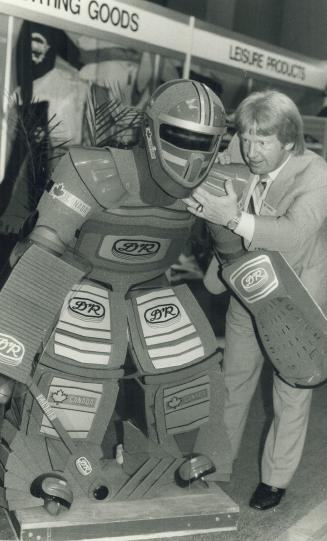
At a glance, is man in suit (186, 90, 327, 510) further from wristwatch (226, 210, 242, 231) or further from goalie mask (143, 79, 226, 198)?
goalie mask (143, 79, 226, 198)

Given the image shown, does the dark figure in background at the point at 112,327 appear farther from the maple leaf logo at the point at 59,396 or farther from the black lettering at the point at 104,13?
the black lettering at the point at 104,13

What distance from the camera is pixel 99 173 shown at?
2.47 m

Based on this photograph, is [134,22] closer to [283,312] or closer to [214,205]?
[214,205]

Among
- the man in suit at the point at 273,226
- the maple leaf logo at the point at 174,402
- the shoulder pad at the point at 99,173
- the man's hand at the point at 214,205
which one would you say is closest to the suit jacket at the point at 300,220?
the man in suit at the point at 273,226

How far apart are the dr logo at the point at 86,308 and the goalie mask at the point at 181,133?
0.51m

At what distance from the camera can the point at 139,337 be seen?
9.04ft

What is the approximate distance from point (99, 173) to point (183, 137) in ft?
0.98

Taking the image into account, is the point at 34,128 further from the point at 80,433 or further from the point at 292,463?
the point at 292,463

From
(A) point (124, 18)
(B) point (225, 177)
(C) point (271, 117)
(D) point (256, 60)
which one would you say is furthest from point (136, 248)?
(D) point (256, 60)

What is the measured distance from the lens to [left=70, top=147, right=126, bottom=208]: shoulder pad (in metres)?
2.46

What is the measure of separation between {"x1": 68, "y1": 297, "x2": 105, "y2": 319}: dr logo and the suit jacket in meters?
0.59

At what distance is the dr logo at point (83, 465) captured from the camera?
2.74 metres

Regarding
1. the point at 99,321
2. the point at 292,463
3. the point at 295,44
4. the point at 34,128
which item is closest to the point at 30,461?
the point at 99,321

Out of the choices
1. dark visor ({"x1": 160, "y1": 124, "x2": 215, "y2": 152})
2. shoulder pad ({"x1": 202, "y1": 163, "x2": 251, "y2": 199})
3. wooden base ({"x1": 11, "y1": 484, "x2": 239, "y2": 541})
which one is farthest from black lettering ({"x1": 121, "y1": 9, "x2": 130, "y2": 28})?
wooden base ({"x1": 11, "y1": 484, "x2": 239, "y2": 541})
